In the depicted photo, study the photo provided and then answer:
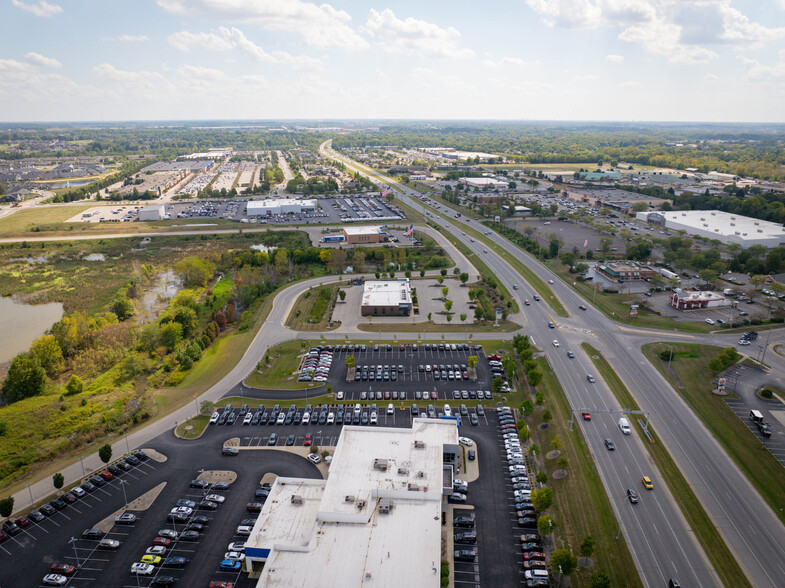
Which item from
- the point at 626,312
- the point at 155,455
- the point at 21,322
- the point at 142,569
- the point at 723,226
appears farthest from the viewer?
the point at 723,226

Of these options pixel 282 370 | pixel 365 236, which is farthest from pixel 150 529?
pixel 365 236

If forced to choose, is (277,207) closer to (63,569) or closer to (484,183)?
(484,183)

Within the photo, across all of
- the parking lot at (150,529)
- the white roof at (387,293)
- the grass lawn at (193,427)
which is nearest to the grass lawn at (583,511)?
the parking lot at (150,529)

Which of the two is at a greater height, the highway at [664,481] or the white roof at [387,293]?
the white roof at [387,293]

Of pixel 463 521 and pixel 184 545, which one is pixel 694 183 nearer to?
pixel 463 521

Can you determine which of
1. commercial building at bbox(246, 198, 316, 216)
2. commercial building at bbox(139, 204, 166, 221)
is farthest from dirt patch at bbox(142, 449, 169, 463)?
commercial building at bbox(139, 204, 166, 221)

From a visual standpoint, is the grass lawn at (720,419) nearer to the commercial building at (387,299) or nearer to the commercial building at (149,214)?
the commercial building at (387,299)

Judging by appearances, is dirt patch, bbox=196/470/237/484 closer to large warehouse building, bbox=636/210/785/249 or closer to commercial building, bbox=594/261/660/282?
commercial building, bbox=594/261/660/282
